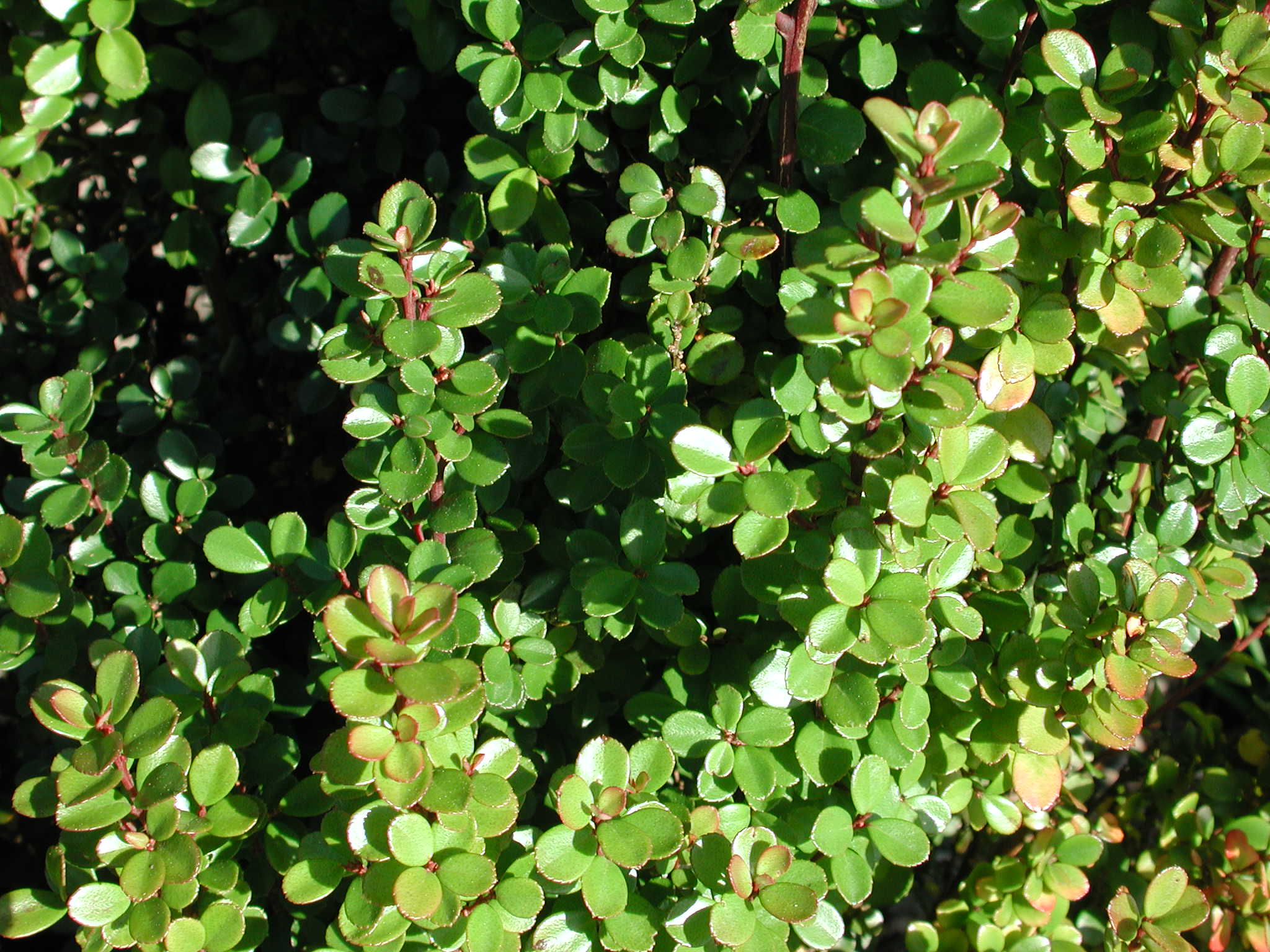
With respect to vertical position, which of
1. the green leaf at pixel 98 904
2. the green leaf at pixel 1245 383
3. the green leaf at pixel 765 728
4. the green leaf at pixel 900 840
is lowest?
the green leaf at pixel 900 840

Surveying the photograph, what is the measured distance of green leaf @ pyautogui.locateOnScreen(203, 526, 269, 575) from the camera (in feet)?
3.85

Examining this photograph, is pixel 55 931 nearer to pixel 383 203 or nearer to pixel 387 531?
pixel 387 531

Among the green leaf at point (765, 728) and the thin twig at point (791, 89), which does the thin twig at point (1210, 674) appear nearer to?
the green leaf at point (765, 728)

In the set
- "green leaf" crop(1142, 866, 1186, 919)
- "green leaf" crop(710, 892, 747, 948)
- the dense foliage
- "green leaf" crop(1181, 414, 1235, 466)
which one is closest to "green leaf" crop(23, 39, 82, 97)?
the dense foliage

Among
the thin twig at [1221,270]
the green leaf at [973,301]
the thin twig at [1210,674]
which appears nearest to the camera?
the green leaf at [973,301]

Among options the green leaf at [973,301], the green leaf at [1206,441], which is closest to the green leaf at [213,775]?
the green leaf at [973,301]

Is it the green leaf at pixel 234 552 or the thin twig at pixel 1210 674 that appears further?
the thin twig at pixel 1210 674

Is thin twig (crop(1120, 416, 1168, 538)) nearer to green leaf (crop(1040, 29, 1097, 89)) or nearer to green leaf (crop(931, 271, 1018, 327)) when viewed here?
green leaf (crop(1040, 29, 1097, 89))

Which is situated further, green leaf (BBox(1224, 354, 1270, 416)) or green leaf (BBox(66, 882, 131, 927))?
green leaf (BBox(1224, 354, 1270, 416))

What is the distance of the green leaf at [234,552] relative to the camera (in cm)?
117

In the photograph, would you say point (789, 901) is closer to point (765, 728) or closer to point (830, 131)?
point (765, 728)

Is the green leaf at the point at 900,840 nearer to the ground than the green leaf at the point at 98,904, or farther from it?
nearer to the ground

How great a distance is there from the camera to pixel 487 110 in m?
1.28

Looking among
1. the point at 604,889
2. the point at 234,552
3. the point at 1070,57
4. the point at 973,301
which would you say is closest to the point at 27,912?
the point at 234,552
